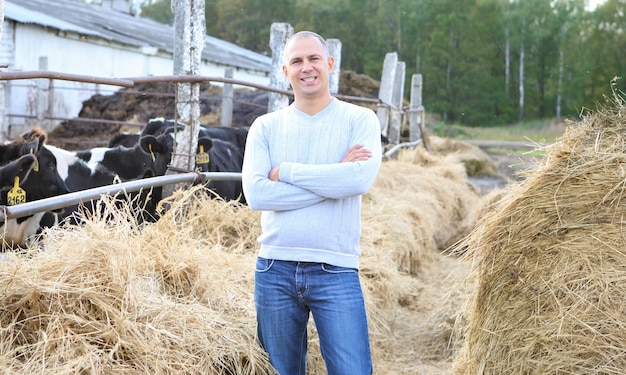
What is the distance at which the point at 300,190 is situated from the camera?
307 centimetres

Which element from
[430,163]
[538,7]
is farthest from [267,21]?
[430,163]

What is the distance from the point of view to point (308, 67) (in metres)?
3.11

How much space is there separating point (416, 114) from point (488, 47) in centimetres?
3120

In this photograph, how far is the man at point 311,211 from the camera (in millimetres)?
3025

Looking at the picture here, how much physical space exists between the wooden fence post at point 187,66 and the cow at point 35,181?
30.9 inches

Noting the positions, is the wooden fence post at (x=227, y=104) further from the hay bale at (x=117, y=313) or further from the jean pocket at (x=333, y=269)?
the jean pocket at (x=333, y=269)

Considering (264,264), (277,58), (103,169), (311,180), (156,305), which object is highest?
(277,58)

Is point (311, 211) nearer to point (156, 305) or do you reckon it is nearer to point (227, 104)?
point (156, 305)

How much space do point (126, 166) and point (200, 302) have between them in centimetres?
291

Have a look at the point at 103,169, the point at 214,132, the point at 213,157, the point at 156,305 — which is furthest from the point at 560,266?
the point at 214,132

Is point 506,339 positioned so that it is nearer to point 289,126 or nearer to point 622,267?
point 622,267

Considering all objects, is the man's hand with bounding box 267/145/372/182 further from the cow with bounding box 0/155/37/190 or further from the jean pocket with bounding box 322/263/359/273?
the cow with bounding box 0/155/37/190

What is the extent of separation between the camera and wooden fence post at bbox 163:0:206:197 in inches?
213

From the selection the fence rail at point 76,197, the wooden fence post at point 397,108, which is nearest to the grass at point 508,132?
the wooden fence post at point 397,108
